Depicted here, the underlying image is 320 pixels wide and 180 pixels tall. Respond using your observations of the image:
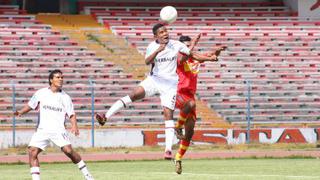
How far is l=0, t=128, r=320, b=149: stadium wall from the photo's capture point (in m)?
31.9

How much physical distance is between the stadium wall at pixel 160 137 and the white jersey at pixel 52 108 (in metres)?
15.6

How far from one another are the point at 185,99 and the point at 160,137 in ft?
43.9

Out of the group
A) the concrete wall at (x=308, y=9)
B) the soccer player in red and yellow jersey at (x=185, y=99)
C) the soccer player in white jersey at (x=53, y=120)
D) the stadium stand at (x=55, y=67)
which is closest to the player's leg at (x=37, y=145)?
the soccer player in white jersey at (x=53, y=120)

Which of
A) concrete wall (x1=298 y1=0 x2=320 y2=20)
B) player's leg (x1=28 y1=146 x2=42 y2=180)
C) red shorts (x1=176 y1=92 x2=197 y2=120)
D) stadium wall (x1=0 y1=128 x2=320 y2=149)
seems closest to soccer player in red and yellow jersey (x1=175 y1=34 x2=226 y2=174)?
red shorts (x1=176 y1=92 x2=197 y2=120)

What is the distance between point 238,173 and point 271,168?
6.84 ft

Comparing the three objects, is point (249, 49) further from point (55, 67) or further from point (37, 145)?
point (37, 145)

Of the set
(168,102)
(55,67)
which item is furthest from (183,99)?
(55,67)

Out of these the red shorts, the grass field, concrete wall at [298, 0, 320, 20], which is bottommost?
the grass field

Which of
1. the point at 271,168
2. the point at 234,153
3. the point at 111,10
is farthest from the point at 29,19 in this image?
the point at 271,168

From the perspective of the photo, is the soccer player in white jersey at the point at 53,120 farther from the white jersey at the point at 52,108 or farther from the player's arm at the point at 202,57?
the player's arm at the point at 202,57

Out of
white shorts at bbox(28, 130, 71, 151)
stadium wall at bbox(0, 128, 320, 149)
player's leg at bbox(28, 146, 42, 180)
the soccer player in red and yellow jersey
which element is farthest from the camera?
stadium wall at bbox(0, 128, 320, 149)

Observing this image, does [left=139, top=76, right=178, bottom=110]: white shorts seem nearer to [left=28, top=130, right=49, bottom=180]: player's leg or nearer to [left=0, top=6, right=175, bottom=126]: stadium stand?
[left=28, top=130, right=49, bottom=180]: player's leg

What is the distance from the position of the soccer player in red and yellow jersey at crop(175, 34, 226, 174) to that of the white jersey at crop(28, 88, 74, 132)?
2916mm

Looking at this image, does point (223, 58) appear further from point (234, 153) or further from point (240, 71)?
point (234, 153)
